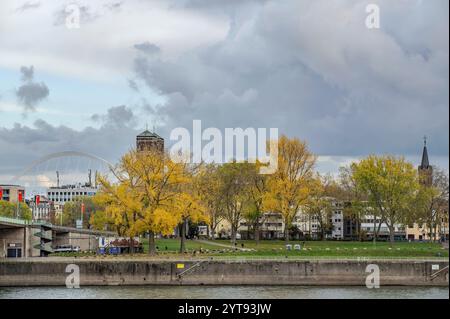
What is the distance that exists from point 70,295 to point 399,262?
32397mm

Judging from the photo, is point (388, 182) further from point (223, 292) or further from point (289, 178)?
point (223, 292)

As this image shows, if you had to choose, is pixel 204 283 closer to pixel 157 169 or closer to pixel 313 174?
pixel 157 169

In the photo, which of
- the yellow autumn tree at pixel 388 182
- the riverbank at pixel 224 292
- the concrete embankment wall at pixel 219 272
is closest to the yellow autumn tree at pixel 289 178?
the yellow autumn tree at pixel 388 182

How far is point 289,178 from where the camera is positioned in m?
113

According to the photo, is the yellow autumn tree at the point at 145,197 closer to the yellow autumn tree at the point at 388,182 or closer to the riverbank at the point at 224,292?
the riverbank at the point at 224,292

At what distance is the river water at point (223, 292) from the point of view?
72.9m

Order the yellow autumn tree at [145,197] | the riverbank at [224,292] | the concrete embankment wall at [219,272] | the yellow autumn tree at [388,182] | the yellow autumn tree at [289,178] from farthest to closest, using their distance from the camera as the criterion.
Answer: the yellow autumn tree at [388,182] < the yellow autumn tree at [289,178] < the yellow autumn tree at [145,197] < the concrete embankment wall at [219,272] < the riverbank at [224,292]

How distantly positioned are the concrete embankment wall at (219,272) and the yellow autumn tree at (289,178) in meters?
27.5

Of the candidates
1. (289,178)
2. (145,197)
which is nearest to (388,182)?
(289,178)

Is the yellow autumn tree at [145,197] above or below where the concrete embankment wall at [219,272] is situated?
above

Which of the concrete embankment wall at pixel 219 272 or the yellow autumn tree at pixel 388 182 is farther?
the yellow autumn tree at pixel 388 182

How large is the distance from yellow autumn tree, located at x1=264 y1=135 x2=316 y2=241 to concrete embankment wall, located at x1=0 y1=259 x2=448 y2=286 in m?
27.5
